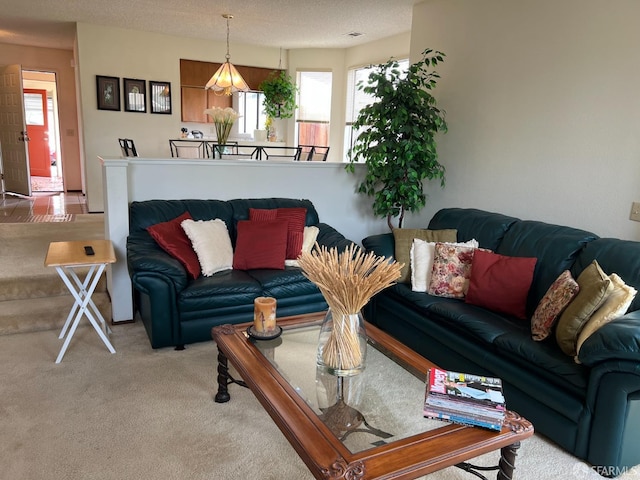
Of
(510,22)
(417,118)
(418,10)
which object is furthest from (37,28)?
(510,22)

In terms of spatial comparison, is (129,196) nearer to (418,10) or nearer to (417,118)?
(417,118)

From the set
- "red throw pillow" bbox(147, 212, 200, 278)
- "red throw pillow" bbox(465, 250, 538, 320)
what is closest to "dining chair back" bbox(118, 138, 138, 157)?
"red throw pillow" bbox(147, 212, 200, 278)

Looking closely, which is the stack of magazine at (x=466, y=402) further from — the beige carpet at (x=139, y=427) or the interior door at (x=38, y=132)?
the interior door at (x=38, y=132)

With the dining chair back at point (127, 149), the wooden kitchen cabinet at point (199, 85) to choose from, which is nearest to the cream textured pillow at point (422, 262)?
the dining chair back at point (127, 149)

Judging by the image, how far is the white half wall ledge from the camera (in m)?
3.52

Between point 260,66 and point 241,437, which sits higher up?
point 260,66

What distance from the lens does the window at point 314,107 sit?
7770mm

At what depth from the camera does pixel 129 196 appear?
12.6ft

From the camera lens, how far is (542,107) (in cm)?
345

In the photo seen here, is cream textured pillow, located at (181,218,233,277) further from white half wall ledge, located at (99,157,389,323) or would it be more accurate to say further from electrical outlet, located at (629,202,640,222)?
electrical outlet, located at (629,202,640,222)

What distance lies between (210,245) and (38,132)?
10.2m

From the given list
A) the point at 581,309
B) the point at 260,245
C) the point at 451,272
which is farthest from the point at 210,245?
the point at 581,309

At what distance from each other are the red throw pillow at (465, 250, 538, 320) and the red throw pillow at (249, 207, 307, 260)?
139 centimetres

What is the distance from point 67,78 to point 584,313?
860 centimetres
